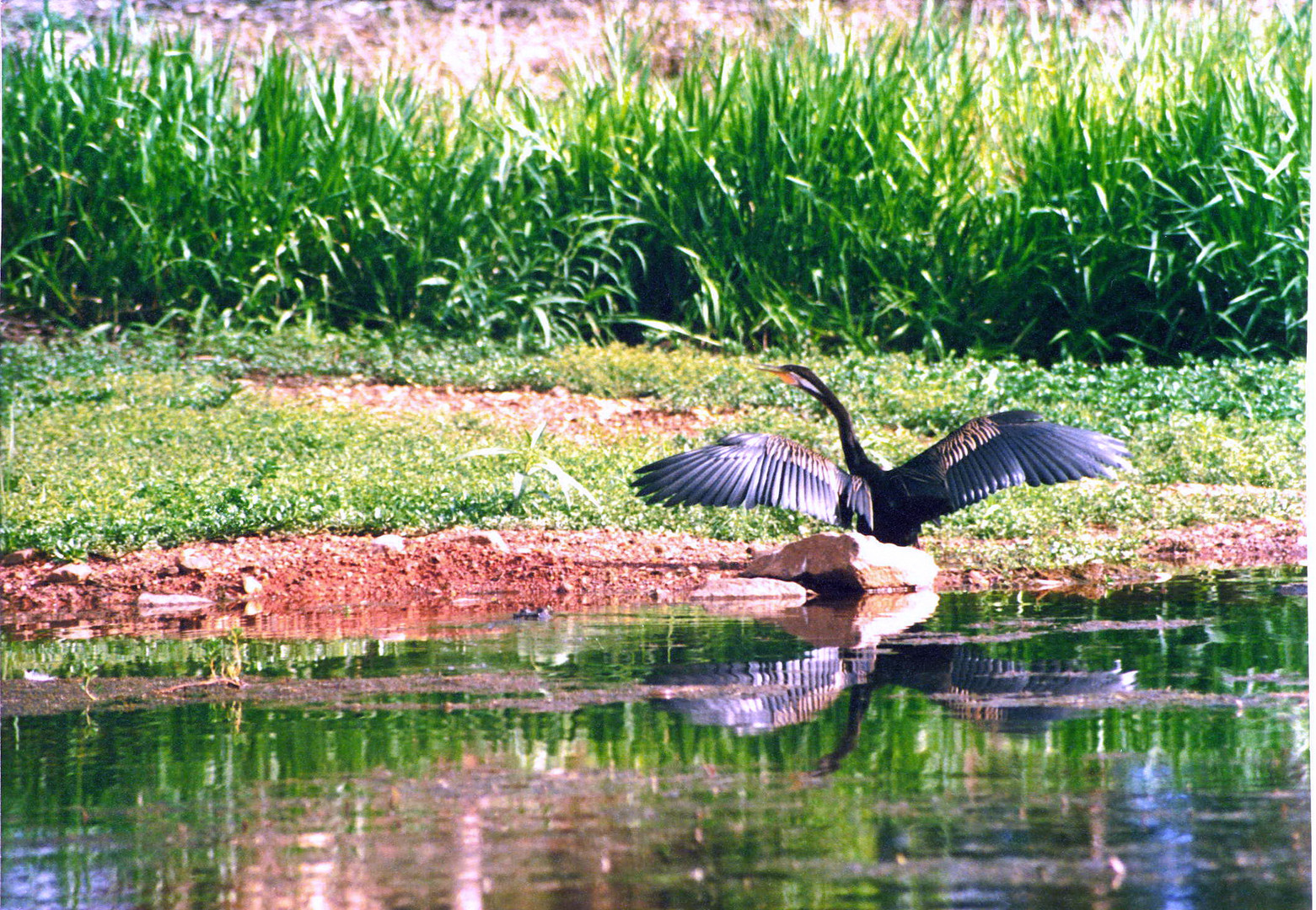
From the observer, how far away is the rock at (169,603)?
18.8 feet

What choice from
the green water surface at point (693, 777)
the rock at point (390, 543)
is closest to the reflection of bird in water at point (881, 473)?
the green water surface at point (693, 777)

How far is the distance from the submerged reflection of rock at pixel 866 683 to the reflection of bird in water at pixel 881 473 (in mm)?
863

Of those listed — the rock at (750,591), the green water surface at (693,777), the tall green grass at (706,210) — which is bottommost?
the green water surface at (693,777)

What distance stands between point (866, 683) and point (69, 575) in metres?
3.25

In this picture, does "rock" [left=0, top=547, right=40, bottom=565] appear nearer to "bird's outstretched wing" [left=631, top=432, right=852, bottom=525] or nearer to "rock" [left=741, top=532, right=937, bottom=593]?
"bird's outstretched wing" [left=631, top=432, right=852, bottom=525]

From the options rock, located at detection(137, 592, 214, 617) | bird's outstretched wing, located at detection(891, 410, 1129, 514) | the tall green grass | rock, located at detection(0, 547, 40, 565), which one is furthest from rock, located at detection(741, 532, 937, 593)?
the tall green grass

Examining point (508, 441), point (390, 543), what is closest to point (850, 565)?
point (390, 543)

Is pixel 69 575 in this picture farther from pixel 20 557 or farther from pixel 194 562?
pixel 194 562

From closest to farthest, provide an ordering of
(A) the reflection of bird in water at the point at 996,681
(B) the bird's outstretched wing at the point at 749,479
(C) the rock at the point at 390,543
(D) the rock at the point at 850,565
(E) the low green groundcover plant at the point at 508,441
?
(A) the reflection of bird in water at the point at 996,681 → (B) the bird's outstretched wing at the point at 749,479 → (D) the rock at the point at 850,565 → (C) the rock at the point at 390,543 → (E) the low green groundcover plant at the point at 508,441

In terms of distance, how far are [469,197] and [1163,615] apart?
285 inches

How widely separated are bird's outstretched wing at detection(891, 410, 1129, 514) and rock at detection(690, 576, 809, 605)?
58cm

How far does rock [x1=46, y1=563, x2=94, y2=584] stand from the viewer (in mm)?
5963

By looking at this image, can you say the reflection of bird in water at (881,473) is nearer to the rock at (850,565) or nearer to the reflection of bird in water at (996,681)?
the rock at (850,565)

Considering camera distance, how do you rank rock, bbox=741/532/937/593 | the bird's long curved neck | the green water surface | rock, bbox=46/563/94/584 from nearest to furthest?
the green water surface < rock, bbox=741/532/937/593 < rock, bbox=46/563/94/584 < the bird's long curved neck
